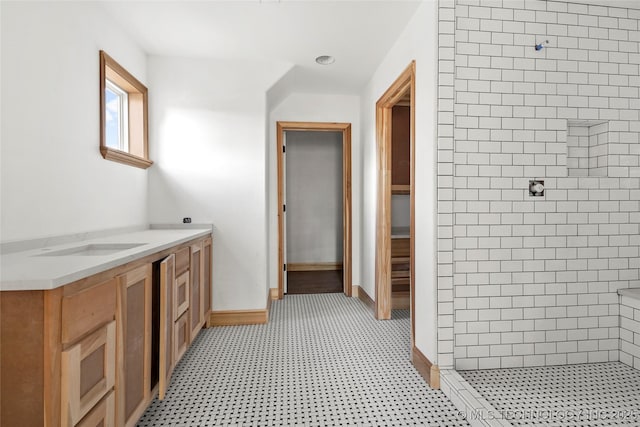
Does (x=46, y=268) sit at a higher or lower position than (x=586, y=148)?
lower

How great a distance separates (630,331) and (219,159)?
333cm

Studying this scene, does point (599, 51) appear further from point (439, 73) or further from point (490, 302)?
point (490, 302)

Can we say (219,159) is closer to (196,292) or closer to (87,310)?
(196,292)

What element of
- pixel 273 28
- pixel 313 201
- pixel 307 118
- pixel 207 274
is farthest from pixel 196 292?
pixel 313 201

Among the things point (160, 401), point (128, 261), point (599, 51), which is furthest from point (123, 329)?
point (599, 51)

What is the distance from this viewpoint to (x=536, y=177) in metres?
2.23

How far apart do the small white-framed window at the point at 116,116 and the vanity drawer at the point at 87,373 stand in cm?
193

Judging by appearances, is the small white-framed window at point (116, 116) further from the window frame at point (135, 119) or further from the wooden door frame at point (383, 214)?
the wooden door frame at point (383, 214)

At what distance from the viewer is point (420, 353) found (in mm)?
2307

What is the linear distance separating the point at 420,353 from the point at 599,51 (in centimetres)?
231

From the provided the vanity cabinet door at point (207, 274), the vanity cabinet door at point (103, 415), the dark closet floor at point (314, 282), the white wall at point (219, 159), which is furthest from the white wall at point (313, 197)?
the vanity cabinet door at point (103, 415)

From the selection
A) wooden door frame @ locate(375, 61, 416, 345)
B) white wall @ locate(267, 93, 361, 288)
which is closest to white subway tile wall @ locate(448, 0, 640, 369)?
wooden door frame @ locate(375, 61, 416, 345)

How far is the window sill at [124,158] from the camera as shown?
→ 2.34 meters

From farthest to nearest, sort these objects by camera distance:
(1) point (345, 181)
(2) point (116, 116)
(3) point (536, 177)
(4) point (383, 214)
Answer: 1. (1) point (345, 181)
2. (4) point (383, 214)
3. (2) point (116, 116)
4. (3) point (536, 177)
